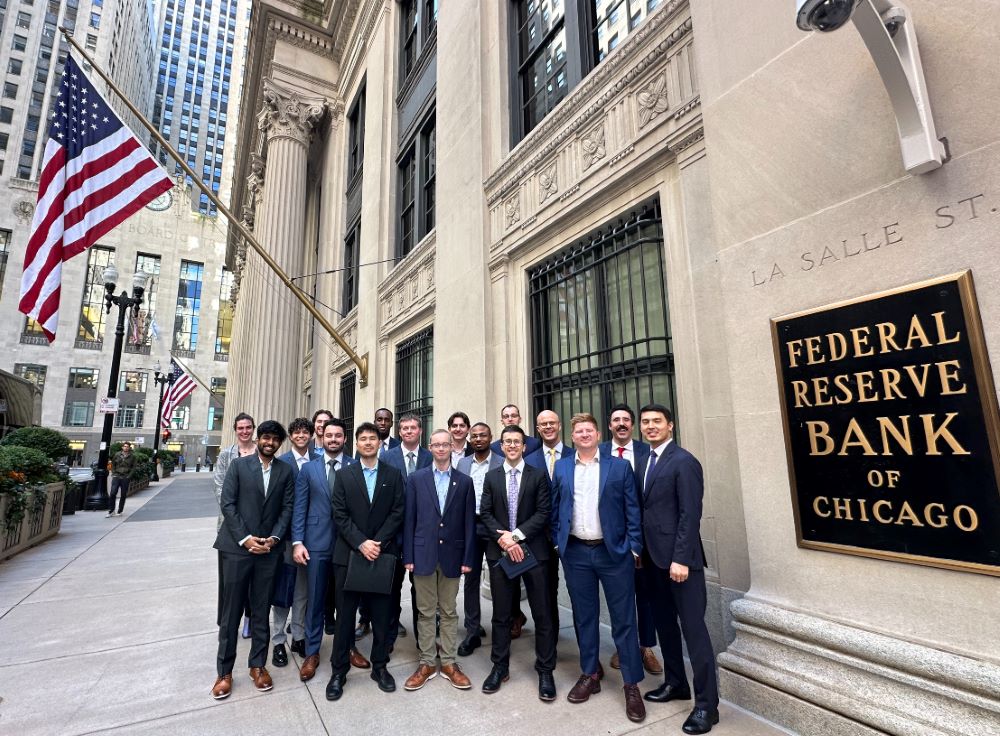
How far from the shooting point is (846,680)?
9.37 feet

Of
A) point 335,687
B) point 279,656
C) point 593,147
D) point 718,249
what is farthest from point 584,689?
point 593,147

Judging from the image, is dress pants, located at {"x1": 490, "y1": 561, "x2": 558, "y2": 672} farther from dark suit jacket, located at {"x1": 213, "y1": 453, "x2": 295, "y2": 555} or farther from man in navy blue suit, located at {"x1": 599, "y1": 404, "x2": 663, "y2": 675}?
dark suit jacket, located at {"x1": 213, "y1": 453, "x2": 295, "y2": 555}

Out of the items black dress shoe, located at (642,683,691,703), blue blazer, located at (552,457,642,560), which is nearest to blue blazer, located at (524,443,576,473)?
blue blazer, located at (552,457,642,560)

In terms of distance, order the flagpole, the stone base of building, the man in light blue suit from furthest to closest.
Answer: the flagpole, the man in light blue suit, the stone base of building

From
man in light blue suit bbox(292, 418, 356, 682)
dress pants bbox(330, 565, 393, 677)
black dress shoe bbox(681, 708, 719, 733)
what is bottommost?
black dress shoe bbox(681, 708, 719, 733)

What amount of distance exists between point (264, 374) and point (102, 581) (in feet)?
33.2

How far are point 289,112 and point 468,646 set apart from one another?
19.6 metres

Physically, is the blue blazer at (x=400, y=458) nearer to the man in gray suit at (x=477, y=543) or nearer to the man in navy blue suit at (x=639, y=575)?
the man in gray suit at (x=477, y=543)

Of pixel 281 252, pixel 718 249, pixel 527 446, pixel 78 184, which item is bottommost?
pixel 527 446

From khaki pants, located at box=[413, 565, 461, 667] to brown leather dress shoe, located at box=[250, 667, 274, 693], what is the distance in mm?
1126

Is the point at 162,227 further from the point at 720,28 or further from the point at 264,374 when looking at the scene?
the point at 720,28

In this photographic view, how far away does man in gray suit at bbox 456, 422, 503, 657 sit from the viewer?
4.43m

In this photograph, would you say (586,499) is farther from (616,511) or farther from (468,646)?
(468,646)

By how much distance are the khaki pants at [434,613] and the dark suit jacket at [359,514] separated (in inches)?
15.5
